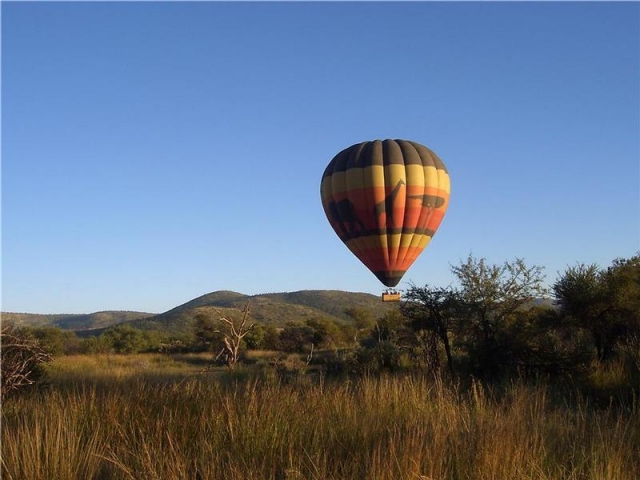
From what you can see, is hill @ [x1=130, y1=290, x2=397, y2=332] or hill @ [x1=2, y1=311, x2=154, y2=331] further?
hill @ [x1=2, y1=311, x2=154, y2=331]

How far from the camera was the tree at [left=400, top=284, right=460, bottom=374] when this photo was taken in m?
18.9

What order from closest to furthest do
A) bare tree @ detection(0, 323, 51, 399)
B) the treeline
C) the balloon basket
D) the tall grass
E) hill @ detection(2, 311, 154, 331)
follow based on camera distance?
the tall grass
bare tree @ detection(0, 323, 51, 399)
the treeline
the balloon basket
hill @ detection(2, 311, 154, 331)

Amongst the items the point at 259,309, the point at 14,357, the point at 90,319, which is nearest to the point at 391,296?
the point at 14,357

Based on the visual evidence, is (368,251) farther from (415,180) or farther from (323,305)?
(323,305)

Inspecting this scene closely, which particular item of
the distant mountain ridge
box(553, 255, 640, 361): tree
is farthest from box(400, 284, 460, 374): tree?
the distant mountain ridge

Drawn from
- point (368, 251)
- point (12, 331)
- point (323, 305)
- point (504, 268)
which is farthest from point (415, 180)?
point (323, 305)

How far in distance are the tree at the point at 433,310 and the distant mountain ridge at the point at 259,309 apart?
4497 centimetres

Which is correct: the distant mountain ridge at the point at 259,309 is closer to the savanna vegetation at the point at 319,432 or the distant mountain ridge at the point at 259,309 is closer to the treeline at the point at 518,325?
the treeline at the point at 518,325

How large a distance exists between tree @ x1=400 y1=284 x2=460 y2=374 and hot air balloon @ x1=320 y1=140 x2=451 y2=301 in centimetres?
566

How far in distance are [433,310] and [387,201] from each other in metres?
7.68

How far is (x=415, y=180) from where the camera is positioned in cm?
2584

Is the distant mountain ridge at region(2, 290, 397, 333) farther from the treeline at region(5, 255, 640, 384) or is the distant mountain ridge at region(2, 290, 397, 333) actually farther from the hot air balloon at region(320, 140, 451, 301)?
the treeline at region(5, 255, 640, 384)

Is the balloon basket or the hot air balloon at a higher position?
the hot air balloon

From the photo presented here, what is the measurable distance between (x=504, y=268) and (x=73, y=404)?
15732 mm
